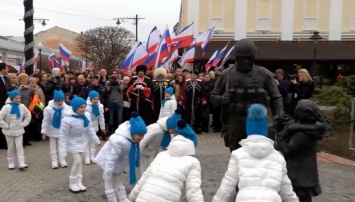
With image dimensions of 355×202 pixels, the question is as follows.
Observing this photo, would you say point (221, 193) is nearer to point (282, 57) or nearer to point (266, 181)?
point (266, 181)

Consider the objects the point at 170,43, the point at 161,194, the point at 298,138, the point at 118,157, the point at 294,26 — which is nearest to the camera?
the point at 161,194

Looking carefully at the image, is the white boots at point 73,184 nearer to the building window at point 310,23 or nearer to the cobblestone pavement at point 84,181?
the cobblestone pavement at point 84,181

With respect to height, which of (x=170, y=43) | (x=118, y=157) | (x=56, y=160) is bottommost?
(x=56, y=160)

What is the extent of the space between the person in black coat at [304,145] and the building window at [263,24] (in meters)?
27.1

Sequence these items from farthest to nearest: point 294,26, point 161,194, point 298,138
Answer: point 294,26, point 298,138, point 161,194

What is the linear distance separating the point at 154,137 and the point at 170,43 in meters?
9.11

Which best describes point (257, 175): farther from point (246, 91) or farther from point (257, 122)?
point (246, 91)

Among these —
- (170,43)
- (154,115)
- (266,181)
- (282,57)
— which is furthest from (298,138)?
(282,57)

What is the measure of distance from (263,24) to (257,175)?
92.6ft

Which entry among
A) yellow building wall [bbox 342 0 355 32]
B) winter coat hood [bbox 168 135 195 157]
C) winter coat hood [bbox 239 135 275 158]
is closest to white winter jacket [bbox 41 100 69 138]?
winter coat hood [bbox 168 135 195 157]

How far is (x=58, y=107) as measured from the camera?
28.1 feet

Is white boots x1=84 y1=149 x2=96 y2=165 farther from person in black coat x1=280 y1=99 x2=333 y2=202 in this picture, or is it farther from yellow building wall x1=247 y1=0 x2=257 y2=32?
yellow building wall x1=247 y1=0 x2=257 y2=32

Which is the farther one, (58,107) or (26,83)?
(26,83)

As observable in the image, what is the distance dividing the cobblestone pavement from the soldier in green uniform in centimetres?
158
